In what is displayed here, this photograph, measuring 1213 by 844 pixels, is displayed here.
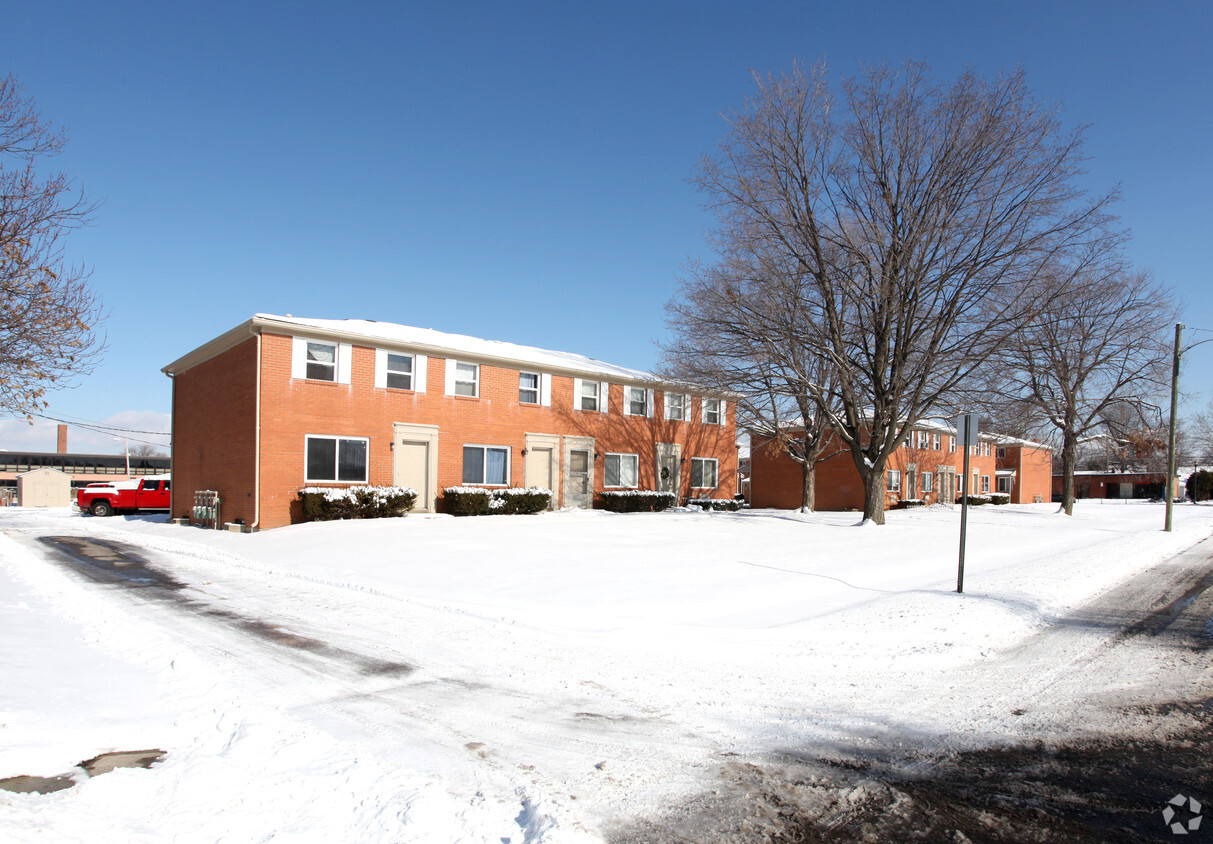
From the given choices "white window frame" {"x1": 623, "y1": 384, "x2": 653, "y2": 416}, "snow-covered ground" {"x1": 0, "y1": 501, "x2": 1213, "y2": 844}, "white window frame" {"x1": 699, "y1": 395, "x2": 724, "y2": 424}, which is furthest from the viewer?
"white window frame" {"x1": 699, "y1": 395, "x2": 724, "y2": 424}

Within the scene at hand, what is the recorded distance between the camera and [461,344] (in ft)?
88.4

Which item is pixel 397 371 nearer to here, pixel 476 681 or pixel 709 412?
pixel 709 412

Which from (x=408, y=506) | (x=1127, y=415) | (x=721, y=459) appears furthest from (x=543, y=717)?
(x=1127, y=415)

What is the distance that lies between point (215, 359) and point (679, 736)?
2416cm

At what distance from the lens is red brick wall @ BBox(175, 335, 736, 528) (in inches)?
840

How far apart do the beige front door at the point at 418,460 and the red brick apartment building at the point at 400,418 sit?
1.4 inches

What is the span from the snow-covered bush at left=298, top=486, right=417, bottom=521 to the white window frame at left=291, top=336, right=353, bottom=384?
3294mm

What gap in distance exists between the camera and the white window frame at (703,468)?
33.2 metres

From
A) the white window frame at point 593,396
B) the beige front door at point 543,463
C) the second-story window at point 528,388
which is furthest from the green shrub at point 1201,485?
the second-story window at point 528,388

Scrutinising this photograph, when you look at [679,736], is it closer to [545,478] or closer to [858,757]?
[858,757]

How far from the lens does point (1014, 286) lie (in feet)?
66.2

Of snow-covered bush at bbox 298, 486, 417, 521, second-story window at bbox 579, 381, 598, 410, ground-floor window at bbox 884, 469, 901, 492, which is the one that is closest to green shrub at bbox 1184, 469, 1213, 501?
ground-floor window at bbox 884, 469, 901, 492

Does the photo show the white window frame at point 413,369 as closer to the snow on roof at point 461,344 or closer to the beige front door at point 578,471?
the snow on roof at point 461,344

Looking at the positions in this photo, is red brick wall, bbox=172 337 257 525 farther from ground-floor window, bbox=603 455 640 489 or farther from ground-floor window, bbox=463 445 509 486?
ground-floor window, bbox=603 455 640 489
